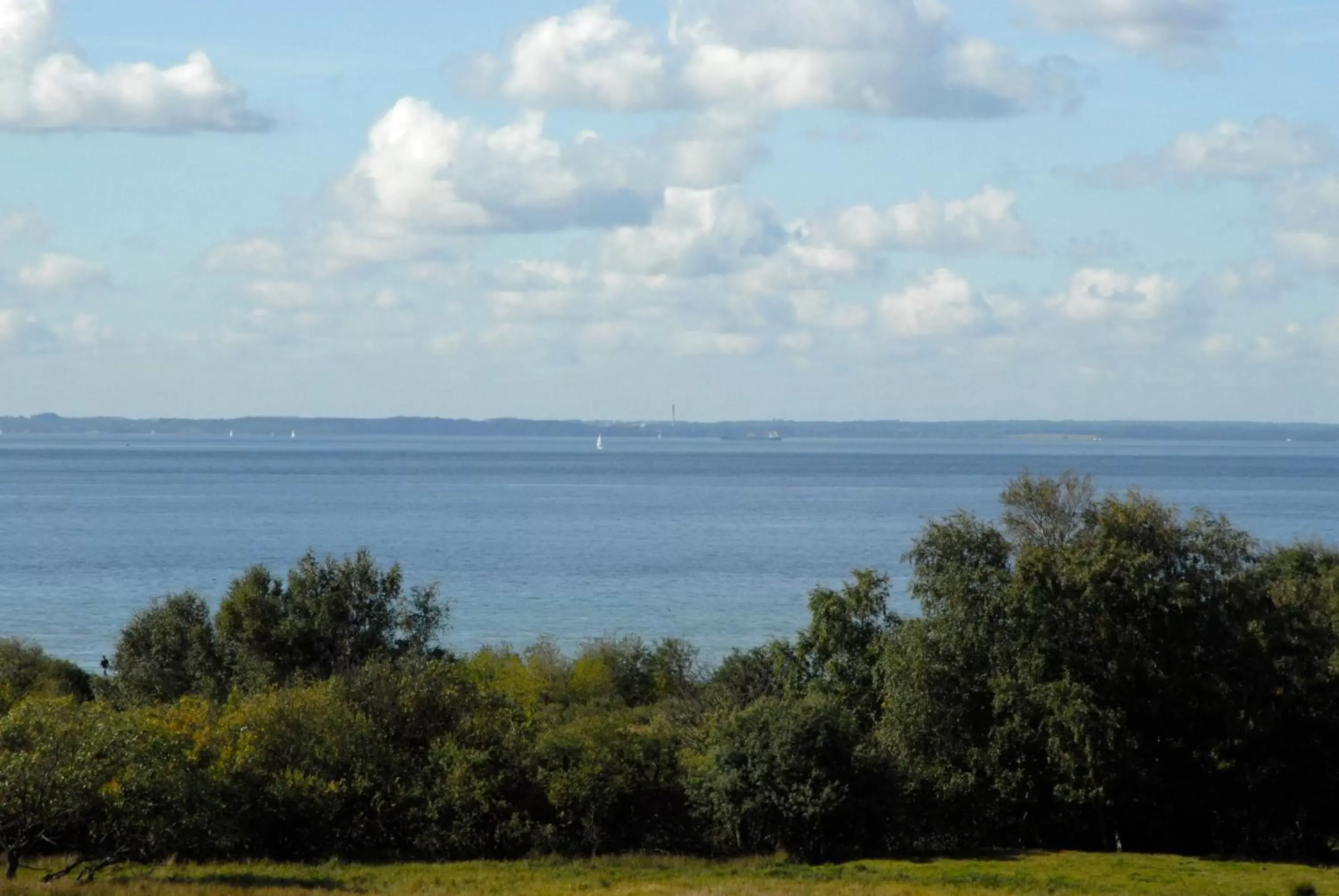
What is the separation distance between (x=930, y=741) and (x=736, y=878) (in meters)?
8.07

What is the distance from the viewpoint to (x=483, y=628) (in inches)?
3248

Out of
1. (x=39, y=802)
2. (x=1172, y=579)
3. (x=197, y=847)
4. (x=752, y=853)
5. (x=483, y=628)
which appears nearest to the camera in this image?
(x=39, y=802)

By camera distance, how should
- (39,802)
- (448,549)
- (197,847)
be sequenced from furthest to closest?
(448,549), (197,847), (39,802)

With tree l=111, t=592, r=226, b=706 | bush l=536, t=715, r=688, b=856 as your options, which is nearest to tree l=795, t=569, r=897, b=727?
bush l=536, t=715, r=688, b=856

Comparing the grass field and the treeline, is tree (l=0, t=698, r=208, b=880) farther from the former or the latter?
the grass field

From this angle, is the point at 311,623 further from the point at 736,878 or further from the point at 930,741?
the point at 736,878

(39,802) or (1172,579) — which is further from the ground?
(1172,579)

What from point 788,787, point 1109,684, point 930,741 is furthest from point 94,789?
point 1109,684

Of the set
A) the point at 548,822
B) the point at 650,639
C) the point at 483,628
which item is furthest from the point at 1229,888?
the point at 483,628

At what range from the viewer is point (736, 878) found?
34.0 metres

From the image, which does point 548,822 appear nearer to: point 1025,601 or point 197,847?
point 197,847

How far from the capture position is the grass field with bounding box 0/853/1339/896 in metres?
31.5

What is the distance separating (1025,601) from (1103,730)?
3.51 m

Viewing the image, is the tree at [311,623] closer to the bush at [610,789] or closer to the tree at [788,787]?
the bush at [610,789]
